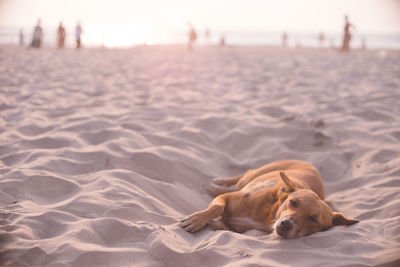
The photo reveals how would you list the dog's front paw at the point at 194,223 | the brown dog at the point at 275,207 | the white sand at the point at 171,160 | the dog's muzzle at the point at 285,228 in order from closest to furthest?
1. the white sand at the point at 171,160
2. the dog's muzzle at the point at 285,228
3. the brown dog at the point at 275,207
4. the dog's front paw at the point at 194,223

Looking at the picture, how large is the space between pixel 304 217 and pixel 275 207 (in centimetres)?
44

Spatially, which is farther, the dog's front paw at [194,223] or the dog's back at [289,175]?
the dog's back at [289,175]

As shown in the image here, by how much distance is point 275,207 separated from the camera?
124 inches

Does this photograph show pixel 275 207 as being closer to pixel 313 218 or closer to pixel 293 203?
pixel 293 203

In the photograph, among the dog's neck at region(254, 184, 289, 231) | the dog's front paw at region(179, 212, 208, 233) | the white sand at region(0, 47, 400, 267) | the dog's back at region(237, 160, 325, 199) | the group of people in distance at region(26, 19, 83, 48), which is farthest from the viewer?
the group of people in distance at region(26, 19, 83, 48)

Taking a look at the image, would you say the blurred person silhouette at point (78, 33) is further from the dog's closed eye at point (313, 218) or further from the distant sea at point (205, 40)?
the dog's closed eye at point (313, 218)

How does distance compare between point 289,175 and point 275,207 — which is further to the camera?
point 289,175

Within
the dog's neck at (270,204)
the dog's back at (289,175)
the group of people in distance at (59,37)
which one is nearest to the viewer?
the dog's neck at (270,204)

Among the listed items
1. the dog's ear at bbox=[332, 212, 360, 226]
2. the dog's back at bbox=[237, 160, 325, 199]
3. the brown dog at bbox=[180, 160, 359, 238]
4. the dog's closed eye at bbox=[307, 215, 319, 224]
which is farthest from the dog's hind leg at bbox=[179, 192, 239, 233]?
the dog's ear at bbox=[332, 212, 360, 226]

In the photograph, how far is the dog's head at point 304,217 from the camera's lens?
2.64 metres

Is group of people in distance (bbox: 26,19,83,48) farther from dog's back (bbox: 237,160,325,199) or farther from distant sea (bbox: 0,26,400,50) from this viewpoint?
dog's back (bbox: 237,160,325,199)

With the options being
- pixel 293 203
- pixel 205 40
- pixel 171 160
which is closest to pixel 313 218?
pixel 293 203

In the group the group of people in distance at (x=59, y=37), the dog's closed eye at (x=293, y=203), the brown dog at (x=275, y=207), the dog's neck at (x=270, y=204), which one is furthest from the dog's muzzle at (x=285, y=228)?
the group of people in distance at (x=59, y=37)

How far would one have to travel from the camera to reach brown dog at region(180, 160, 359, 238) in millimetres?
2732
